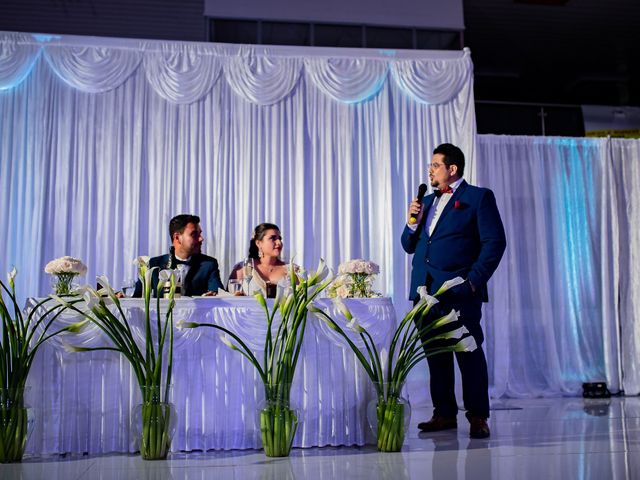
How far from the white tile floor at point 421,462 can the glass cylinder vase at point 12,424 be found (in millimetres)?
85

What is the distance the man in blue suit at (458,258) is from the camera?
387cm

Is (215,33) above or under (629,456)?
above

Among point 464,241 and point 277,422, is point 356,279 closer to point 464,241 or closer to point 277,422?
point 464,241

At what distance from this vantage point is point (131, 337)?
3312 mm

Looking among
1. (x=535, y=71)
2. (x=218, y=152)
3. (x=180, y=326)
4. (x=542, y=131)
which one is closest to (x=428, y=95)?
(x=218, y=152)

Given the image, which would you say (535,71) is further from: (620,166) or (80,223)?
(80,223)

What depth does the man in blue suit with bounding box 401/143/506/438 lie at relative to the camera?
12.7 ft

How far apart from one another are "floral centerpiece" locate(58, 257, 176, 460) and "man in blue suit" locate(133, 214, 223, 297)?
1.21 m

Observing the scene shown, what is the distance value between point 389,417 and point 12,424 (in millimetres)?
1692

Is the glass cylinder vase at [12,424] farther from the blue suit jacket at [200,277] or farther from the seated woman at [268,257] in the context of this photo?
the seated woman at [268,257]

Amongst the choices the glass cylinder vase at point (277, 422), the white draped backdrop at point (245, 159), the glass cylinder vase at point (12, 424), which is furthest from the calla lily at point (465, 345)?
the white draped backdrop at point (245, 159)

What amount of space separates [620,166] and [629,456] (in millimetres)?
4654

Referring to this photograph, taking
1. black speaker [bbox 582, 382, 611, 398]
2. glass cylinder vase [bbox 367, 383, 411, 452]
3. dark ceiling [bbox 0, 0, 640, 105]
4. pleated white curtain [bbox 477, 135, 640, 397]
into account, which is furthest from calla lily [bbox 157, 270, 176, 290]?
black speaker [bbox 582, 382, 611, 398]

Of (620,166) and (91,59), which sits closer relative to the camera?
(91,59)
